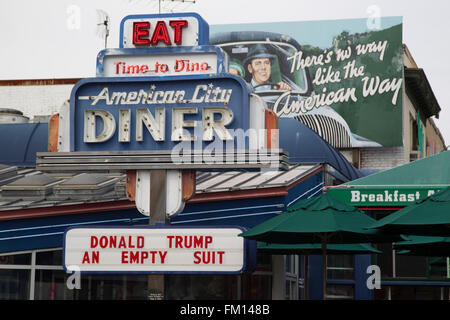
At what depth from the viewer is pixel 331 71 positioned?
116 ft

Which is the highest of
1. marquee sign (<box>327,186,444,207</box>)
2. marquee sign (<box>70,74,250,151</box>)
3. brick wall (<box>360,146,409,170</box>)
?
marquee sign (<box>70,74,250,151</box>)

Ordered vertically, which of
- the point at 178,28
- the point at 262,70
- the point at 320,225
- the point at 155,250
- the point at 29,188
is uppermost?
the point at 262,70

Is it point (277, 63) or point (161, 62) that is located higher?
point (277, 63)

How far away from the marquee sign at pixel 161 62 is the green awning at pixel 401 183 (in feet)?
12.5

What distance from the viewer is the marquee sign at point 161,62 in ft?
52.3

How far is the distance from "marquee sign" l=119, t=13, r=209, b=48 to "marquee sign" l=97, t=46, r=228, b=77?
177 mm

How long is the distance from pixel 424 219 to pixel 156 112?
20.0ft

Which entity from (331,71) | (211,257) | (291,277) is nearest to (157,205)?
(211,257)

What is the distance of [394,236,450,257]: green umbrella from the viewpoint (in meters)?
15.5

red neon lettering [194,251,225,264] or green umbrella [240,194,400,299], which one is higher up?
green umbrella [240,194,400,299]

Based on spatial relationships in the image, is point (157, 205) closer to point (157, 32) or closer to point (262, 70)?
point (157, 32)

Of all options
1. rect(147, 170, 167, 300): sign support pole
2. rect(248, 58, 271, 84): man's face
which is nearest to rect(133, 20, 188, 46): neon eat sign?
rect(147, 170, 167, 300): sign support pole

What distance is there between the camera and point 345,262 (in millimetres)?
27516

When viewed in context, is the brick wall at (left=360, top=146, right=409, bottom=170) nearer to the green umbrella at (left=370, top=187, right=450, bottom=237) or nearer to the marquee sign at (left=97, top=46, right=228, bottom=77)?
the marquee sign at (left=97, top=46, right=228, bottom=77)
